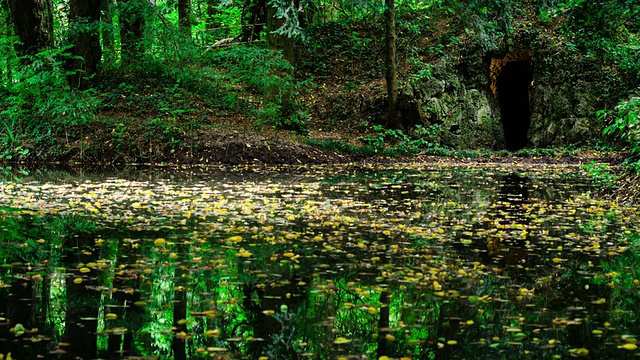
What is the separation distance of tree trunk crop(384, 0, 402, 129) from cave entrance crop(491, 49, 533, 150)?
506 centimetres

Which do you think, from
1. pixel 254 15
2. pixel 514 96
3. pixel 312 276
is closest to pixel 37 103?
pixel 254 15

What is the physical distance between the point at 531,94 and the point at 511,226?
49.3 feet

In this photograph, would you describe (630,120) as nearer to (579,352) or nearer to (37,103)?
(579,352)

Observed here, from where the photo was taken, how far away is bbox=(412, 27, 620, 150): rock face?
736 inches

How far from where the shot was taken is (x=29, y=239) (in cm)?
581

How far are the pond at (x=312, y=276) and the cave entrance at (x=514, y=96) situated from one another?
12.6 m

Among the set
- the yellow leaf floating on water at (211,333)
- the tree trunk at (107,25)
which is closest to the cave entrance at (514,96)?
the tree trunk at (107,25)

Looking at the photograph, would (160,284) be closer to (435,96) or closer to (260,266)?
(260,266)

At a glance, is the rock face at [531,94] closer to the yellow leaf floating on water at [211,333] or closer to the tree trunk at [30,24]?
the tree trunk at [30,24]

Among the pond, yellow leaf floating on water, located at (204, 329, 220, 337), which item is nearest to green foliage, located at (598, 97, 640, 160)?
the pond

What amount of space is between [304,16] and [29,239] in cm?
1732

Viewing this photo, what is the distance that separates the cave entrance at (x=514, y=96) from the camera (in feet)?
69.1

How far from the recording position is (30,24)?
15.8 m

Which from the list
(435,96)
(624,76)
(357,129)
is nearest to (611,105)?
(624,76)
